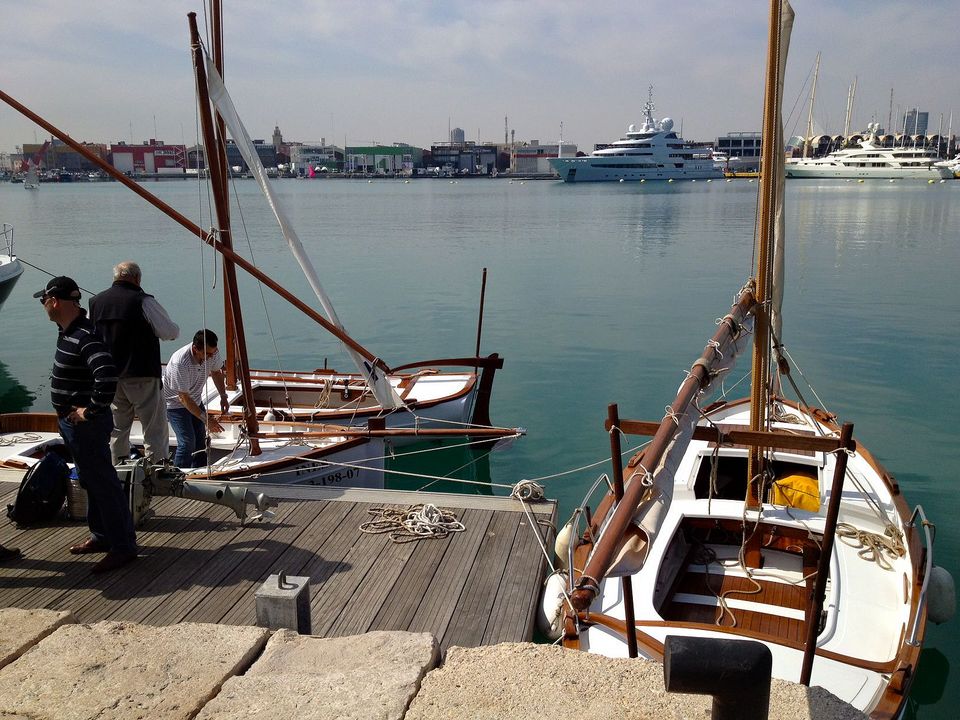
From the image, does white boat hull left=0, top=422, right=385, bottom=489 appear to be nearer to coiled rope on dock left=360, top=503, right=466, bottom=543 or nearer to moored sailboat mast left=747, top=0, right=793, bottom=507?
coiled rope on dock left=360, top=503, right=466, bottom=543

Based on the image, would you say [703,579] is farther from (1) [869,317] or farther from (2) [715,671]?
(1) [869,317]

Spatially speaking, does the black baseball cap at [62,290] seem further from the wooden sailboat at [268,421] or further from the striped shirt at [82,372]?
the wooden sailboat at [268,421]

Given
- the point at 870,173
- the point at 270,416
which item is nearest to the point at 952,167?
the point at 870,173

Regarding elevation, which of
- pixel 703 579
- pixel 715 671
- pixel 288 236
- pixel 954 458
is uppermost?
pixel 288 236

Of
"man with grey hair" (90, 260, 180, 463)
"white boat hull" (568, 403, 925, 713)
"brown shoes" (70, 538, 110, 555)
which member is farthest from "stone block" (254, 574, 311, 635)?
"man with grey hair" (90, 260, 180, 463)

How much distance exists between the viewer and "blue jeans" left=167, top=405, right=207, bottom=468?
27.3 ft

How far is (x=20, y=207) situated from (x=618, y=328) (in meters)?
78.7

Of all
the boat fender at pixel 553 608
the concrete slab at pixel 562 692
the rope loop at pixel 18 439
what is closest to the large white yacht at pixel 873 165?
the rope loop at pixel 18 439

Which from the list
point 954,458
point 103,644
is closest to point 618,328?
point 954,458

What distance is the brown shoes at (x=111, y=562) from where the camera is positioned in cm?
525

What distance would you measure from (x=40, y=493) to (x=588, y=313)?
1948cm

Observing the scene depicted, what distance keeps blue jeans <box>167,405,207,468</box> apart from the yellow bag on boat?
5.76 metres

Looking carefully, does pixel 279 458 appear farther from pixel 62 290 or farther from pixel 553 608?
pixel 553 608

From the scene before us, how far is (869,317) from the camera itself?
22.6 meters
